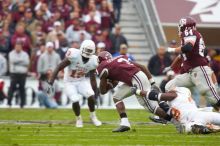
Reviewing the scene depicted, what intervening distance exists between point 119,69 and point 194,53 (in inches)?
60.3

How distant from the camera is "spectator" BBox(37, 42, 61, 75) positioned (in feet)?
75.8

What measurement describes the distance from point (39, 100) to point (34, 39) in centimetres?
187

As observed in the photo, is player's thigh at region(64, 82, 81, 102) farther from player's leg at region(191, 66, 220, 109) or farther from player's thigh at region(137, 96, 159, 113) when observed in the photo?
player's leg at region(191, 66, 220, 109)

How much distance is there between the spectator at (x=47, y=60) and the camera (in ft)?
75.8

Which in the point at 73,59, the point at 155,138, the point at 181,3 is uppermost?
the point at 181,3

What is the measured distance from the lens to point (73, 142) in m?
12.5

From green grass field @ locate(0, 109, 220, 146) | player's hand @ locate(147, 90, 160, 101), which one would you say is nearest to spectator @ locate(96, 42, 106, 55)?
green grass field @ locate(0, 109, 220, 146)

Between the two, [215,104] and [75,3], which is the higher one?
[75,3]

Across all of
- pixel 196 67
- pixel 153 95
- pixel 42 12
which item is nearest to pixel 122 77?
pixel 153 95

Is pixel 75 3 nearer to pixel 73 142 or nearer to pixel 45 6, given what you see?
pixel 45 6

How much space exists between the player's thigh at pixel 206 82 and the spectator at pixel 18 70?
26.5ft

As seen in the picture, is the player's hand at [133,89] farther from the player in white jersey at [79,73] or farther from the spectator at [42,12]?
the spectator at [42,12]

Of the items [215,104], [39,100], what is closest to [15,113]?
[39,100]

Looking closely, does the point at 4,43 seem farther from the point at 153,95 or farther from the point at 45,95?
the point at 153,95
